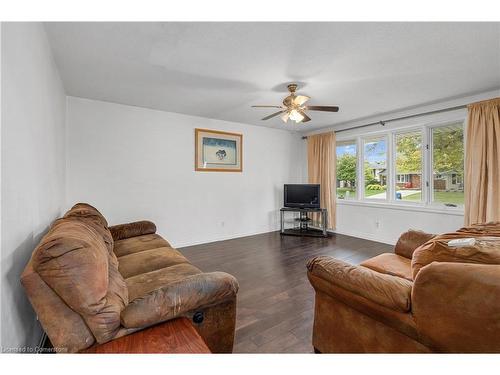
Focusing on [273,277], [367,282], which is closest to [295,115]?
[273,277]

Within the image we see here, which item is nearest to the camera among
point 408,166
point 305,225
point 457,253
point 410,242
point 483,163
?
point 457,253

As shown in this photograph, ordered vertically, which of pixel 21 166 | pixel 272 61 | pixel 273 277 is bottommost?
pixel 273 277

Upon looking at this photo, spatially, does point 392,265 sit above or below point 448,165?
below

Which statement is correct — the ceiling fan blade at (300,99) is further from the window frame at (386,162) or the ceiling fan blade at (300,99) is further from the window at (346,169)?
the window at (346,169)

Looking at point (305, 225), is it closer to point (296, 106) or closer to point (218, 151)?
point (218, 151)

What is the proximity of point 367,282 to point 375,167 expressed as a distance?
3917 millimetres

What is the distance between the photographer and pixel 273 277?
9.30 ft

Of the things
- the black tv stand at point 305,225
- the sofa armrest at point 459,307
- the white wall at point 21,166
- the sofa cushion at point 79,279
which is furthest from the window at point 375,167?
the white wall at point 21,166

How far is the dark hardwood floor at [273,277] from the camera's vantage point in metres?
1.74

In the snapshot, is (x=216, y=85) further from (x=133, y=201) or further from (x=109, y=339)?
(x=109, y=339)

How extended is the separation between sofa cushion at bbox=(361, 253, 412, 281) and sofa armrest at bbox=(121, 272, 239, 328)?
1.24 metres

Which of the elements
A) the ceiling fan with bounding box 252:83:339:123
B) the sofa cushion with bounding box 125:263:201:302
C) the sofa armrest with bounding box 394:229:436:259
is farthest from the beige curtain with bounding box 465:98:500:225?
the sofa cushion with bounding box 125:263:201:302

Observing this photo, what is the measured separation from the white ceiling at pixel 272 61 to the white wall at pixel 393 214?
0.33 meters

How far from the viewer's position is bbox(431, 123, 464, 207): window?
3.52m
